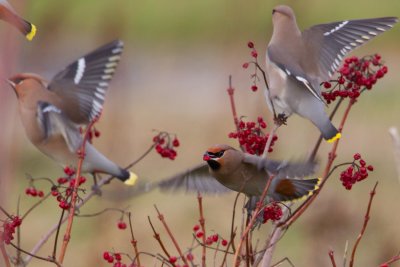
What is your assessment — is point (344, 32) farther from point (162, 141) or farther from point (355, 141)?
point (355, 141)

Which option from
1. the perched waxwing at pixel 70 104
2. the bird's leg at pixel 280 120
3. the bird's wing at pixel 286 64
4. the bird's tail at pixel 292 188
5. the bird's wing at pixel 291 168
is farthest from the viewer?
the perched waxwing at pixel 70 104

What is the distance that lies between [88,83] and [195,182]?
97 cm

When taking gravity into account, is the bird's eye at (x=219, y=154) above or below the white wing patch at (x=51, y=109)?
above

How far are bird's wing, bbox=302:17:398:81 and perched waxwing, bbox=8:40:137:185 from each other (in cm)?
69

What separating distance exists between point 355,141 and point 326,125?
572 centimetres

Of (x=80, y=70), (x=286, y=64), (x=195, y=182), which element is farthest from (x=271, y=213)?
(x=80, y=70)

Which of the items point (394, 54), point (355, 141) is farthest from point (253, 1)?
point (394, 54)

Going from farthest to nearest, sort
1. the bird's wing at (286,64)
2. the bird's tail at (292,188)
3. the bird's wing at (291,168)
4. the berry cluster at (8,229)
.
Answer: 1. the bird's wing at (286,64)
2. the bird's tail at (292,188)
3. the bird's wing at (291,168)
4. the berry cluster at (8,229)

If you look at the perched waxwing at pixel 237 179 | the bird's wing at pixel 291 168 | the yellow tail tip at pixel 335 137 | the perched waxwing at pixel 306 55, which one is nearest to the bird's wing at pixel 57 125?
the perched waxwing at pixel 306 55

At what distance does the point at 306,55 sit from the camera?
3.80m

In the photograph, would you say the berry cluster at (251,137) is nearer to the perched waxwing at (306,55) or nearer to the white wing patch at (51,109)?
the perched waxwing at (306,55)

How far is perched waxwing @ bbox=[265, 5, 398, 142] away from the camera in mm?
3695

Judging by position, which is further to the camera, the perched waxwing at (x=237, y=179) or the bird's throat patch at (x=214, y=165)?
the bird's throat patch at (x=214, y=165)

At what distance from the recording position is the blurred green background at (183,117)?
4.59 m
